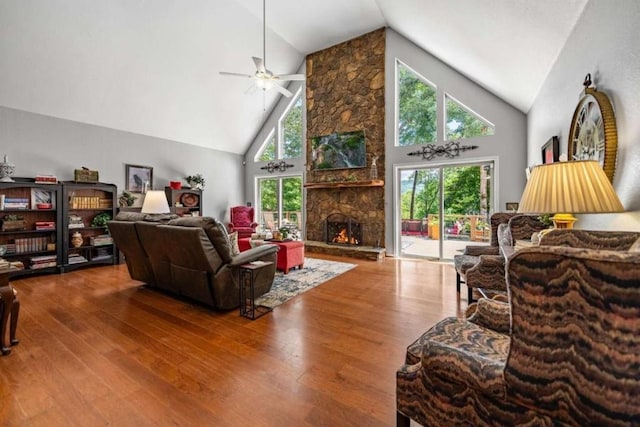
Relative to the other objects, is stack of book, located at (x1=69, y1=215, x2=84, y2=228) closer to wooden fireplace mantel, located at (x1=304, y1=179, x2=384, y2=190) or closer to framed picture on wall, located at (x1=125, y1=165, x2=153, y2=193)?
framed picture on wall, located at (x1=125, y1=165, x2=153, y2=193)

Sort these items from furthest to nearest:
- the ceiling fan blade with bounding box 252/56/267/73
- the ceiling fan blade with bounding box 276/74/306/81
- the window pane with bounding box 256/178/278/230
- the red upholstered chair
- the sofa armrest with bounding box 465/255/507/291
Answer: the window pane with bounding box 256/178/278/230 < the red upholstered chair < the ceiling fan blade with bounding box 276/74/306/81 < the ceiling fan blade with bounding box 252/56/267/73 < the sofa armrest with bounding box 465/255/507/291

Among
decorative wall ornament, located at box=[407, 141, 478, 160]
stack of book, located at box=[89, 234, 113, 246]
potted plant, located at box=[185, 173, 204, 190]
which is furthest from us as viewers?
potted plant, located at box=[185, 173, 204, 190]

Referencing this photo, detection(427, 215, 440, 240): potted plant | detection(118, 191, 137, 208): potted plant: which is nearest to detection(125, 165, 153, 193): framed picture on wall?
detection(118, 191, 137, 208): potted plant

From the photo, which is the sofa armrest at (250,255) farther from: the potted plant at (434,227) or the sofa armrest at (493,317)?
the potted plant at (434,227)

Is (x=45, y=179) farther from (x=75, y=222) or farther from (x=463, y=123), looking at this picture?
(x=463, y=123)

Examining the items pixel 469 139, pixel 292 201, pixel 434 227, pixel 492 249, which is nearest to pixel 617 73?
pixel 492 249

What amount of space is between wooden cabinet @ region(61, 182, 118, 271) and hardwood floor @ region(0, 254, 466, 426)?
151cm

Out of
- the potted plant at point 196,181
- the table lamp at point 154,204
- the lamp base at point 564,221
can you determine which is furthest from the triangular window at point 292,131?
the lamp base at point 564,221

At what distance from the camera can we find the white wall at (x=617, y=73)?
156cm

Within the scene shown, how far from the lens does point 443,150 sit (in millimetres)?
5508

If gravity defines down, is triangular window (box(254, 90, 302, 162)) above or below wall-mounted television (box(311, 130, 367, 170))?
above

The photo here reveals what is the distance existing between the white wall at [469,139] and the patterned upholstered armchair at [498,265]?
101 inches

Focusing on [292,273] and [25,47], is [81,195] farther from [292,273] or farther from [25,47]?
[292,273]

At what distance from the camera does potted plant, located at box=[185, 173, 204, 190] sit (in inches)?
272
